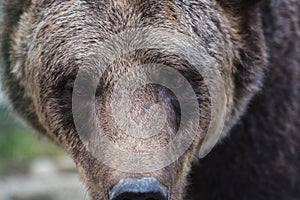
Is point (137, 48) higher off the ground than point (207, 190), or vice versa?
point (137, 48)

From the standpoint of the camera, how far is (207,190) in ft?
17.3

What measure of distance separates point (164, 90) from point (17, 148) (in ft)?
22.8

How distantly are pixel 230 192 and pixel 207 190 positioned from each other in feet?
0.47

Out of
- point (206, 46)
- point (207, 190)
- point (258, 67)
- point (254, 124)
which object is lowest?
point (207, 190)

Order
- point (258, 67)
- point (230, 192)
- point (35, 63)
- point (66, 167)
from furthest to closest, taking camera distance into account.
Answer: point (66, 167)
point (230, 192)
point (258, 67)
point (35, 63)

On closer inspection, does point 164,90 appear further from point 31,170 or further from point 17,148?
point 17,148

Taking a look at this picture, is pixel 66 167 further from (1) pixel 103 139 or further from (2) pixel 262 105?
(1) pixel 103 139

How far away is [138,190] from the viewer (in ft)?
12.6

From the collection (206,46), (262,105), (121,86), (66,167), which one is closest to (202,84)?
(206,46)

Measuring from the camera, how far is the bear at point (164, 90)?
414 centimetres

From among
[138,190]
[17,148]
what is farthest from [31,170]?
[138,190]

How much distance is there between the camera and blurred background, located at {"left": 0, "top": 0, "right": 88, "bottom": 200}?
967 centimetres

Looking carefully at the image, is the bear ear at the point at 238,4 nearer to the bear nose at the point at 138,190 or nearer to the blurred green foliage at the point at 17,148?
the bear nose at the point at 138,190

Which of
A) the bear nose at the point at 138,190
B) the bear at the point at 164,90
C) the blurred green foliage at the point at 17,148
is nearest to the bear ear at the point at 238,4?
the bear at the point at 164,90
